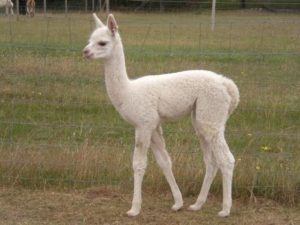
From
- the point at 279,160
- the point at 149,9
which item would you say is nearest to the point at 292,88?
the point at 279,160

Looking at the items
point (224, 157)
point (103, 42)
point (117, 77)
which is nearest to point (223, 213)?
point (224, 157)

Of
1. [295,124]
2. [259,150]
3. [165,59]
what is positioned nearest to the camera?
[259,150]

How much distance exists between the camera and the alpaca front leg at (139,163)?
5453mm

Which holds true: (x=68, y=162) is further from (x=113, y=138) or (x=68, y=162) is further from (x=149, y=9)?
(x=149, y=9)

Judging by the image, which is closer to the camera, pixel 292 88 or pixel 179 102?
pixel 179 102

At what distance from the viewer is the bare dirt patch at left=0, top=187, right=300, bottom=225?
18.3ft

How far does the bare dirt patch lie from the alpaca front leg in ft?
0.34

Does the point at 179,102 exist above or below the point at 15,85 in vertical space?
above

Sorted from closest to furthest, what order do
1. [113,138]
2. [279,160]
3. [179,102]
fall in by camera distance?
[179,102], [279,160], [113,138]

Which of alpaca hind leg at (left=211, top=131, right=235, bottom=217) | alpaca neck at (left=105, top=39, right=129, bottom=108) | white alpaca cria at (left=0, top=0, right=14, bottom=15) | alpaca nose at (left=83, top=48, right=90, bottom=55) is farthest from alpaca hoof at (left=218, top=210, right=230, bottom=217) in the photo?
white alpaca cria at (left=0, top=0, right=14, bottom=15)

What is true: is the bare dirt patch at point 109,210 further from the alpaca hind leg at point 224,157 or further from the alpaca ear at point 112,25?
the alpaca ear at point 112,25

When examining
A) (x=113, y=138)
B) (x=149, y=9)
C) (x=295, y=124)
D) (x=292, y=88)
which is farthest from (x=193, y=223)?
(x=149, y=9)

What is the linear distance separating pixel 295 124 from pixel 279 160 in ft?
6.71

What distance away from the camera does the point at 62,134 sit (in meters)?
7.91
